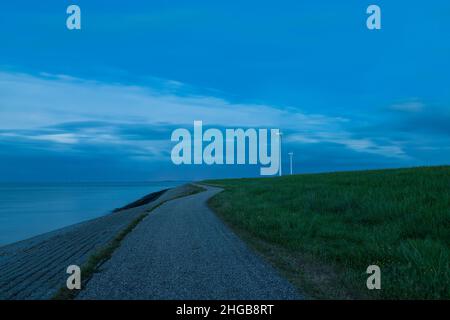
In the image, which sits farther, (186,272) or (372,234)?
(372,234)

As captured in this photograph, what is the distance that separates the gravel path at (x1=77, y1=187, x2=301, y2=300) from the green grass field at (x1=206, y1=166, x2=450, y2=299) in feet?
3.48

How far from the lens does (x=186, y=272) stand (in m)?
9.35

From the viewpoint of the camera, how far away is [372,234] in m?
12.8

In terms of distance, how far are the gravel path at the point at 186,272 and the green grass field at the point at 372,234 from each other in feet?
3.48

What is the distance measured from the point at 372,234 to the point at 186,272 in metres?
6.80

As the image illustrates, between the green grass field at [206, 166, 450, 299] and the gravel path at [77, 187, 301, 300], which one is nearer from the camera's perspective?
the gravel path at [77, 187, 301, 300]

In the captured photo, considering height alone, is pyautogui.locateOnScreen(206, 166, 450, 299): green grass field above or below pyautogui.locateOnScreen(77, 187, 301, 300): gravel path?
above

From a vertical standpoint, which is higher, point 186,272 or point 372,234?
point 372,234

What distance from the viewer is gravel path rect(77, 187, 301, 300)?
7738 mm

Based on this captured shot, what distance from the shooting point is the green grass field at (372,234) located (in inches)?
324

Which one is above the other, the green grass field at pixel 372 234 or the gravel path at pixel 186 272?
the green grass field at pixel 372 234

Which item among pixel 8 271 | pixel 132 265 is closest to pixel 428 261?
pixel 132 265
